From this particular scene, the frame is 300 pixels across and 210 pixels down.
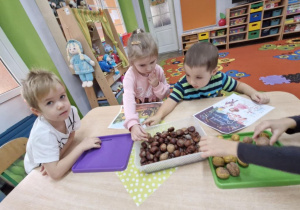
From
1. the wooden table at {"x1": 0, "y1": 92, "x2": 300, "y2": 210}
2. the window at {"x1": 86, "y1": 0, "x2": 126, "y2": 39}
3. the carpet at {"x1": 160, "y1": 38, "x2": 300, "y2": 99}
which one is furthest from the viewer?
the window at {"x1": 86, "y1": 0, "x2": 126, "y2": 39}

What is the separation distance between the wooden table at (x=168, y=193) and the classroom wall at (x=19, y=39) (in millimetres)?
939

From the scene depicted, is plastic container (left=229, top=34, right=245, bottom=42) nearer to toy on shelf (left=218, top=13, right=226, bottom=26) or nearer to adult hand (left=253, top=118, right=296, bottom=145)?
A: toy on shelf (left=218, top=13, right=226, bottom=26)

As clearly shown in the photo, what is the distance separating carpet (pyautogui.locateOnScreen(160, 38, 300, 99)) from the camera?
1886 mm

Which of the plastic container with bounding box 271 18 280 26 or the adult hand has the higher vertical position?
the adult hand

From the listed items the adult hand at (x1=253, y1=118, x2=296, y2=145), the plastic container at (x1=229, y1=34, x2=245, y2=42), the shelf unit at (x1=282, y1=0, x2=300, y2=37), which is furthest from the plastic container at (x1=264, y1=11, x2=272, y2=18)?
the adult hand at (x1=253, y1=118, x2=296, y2=145)

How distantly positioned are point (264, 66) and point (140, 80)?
92.9 inches

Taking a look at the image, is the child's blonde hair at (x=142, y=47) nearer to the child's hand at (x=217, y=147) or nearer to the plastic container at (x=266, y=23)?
the child's hand at (x=217, y=147)

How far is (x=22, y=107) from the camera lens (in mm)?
1328

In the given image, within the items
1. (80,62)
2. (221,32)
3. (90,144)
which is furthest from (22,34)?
(221,32)

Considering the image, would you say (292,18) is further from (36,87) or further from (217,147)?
(36,87)

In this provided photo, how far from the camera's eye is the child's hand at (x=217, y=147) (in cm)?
40

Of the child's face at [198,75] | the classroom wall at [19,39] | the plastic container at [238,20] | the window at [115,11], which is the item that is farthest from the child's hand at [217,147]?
the plastic container at [238,20]

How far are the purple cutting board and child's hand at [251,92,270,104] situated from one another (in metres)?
0.63

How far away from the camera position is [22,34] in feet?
4.34
